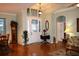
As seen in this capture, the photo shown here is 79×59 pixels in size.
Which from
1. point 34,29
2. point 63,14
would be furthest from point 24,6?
point 63,14

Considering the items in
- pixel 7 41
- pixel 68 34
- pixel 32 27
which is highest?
pixel 32 27

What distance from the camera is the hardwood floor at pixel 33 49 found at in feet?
6.90

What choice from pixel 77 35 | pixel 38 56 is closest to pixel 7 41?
pixel 38 56

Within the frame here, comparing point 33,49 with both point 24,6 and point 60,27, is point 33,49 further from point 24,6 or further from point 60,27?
point 24,6

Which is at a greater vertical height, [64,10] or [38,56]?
[64,10]

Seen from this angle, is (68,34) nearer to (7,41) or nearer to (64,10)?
(64,10)

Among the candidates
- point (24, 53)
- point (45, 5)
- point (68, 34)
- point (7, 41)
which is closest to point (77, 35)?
point (68, 34)

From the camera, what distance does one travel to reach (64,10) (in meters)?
2.21

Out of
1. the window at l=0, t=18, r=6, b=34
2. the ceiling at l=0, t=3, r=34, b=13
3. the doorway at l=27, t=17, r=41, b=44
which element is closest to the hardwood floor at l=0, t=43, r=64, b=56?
the doorway at l=27, t=17, r=41, b=44

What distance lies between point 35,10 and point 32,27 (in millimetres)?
347

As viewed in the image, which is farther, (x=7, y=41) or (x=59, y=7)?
(x=7, y=41)

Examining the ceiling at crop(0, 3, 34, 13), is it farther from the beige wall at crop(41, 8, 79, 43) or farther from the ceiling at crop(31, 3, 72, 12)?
the beige wall at crop(41, 8, 79, 43)

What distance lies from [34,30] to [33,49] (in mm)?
387

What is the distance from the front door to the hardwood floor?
0.10m
